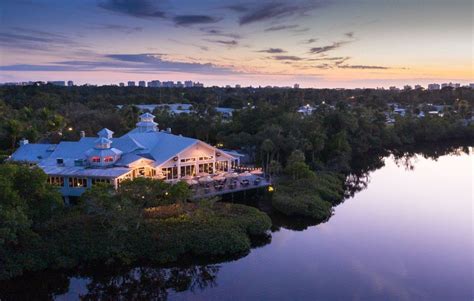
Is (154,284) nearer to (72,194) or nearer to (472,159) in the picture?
(72,194)

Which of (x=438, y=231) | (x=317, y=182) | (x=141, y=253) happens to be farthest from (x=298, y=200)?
(x=141, y=253)

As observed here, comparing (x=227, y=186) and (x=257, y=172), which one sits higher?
(x=257, y=172)

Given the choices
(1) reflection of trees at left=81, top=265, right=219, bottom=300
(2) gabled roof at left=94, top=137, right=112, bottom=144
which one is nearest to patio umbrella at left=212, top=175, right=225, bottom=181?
(2) gabled roof at left=94, top=137, right=112, bottom=144

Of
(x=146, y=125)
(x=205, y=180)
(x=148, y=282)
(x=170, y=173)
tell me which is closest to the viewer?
(x=148, y=282)

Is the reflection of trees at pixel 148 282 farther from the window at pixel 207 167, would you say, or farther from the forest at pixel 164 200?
the window at pixel 207 167

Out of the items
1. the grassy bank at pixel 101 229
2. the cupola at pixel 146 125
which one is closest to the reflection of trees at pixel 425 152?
the cupola at pixel 146 125

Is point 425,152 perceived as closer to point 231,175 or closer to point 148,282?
point 231,175

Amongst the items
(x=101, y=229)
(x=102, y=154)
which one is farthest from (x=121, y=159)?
(x=101, y=229)
